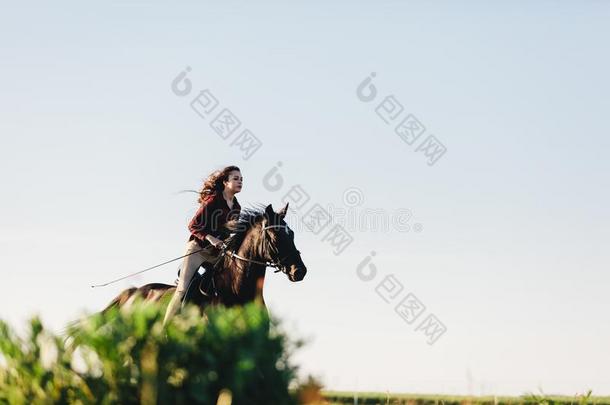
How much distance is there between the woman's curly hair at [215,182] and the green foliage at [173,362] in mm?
8523

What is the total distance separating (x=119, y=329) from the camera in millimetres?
5969

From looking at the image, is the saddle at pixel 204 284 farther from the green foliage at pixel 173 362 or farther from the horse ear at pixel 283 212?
the green foliage at pixel 173 362

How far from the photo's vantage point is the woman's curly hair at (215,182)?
1472cm

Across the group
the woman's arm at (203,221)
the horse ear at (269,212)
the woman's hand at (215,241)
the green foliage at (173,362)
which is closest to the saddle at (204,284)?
the woman's hand at (215,241)

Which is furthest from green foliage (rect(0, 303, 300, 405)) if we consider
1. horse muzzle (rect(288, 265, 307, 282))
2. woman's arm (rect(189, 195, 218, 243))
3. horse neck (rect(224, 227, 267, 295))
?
woman's arm (rect(189, 195, 218, 243))

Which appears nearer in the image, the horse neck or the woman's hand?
the horse neck

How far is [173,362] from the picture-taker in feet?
19.7

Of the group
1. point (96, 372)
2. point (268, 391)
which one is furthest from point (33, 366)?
point (268, 391)

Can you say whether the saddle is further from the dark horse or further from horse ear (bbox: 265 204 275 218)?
horse ear (bbox: 265 204 275 218)

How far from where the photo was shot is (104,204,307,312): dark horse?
13258 millimetres

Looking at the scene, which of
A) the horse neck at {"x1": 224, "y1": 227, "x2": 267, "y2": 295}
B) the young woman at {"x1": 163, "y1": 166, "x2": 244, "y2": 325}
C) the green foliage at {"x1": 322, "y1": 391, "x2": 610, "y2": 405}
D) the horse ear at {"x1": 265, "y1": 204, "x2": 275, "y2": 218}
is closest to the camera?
the green foliage at {"x1": 322, "y1": 391, "x2": 610, "y2": 405}

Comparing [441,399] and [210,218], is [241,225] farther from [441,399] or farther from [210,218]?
[441,399]

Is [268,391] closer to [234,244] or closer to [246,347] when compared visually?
[246,347]

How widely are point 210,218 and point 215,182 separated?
2.42 feet
